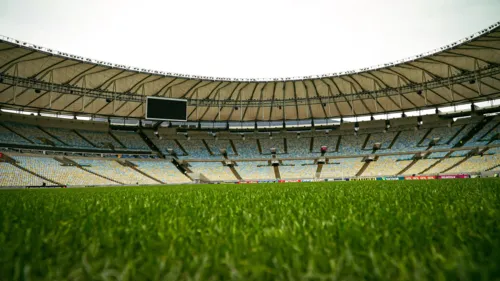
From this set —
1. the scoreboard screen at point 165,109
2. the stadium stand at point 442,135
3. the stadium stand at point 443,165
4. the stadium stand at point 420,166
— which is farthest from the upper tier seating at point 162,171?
the stadium stand at point 442,135

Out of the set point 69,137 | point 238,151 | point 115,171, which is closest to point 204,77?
point 238,151

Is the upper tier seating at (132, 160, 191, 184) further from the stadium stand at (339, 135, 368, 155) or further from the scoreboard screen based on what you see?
the stadium stand at (339, 135, 368, 155)

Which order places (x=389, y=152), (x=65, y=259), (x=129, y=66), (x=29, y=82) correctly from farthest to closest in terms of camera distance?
(x=389, y=152) → (x=129, y=66) → (x=29, y=82) → (x=65, y=259)

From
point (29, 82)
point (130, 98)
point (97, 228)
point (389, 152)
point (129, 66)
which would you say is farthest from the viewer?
point (389, 152)

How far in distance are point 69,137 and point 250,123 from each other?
24.9 metres

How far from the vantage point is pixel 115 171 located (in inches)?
1328

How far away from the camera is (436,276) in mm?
810

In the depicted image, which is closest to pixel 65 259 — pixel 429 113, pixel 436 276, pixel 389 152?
pixel 436 276

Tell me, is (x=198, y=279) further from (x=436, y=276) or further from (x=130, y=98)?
(x=130, y=98)

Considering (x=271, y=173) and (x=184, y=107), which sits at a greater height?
(x=184, y=107)

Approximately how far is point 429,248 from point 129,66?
30.9 metres

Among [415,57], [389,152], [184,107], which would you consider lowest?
[389,152]

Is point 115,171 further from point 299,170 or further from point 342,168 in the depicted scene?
point 342,168

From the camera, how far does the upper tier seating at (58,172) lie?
29000 mm
